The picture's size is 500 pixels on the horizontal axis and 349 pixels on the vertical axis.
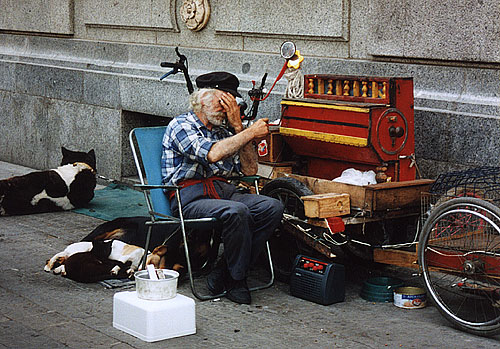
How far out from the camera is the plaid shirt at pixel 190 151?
550cm

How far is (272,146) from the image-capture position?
20.1ft

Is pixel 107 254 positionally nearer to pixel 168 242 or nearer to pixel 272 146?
pixel 168 242

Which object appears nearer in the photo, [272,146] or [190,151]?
[190,151]

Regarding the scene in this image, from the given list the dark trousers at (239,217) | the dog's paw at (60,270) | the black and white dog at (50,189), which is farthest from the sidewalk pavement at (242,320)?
the black and white dog at (50,189)

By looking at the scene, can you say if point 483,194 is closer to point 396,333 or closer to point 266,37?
point 396,333

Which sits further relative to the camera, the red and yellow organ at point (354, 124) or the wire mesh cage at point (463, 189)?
the red and yellow organ at point (354, 124)

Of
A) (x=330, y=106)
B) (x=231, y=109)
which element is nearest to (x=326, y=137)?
(x=330, y=106)

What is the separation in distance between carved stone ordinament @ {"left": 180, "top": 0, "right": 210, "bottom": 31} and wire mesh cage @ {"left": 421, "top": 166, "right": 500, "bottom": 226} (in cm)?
369

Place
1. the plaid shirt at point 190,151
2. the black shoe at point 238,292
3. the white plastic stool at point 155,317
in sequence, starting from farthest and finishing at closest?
the plaid shirt at point 190,151
the black shoe at point 238,292
the white plastic stool at point 155,317

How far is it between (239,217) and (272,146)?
968 millimetres

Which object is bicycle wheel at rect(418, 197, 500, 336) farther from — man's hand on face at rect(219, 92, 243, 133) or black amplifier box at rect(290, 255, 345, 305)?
man's hand on face at rect(219, 92, 243, 133)

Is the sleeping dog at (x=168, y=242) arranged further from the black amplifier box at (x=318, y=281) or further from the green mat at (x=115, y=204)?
the green mat at (x=115, y=204)

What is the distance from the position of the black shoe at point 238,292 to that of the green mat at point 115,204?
2.65m

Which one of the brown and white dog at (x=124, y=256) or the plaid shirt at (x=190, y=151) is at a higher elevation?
the plaid shirt at (x=190, y=151)
